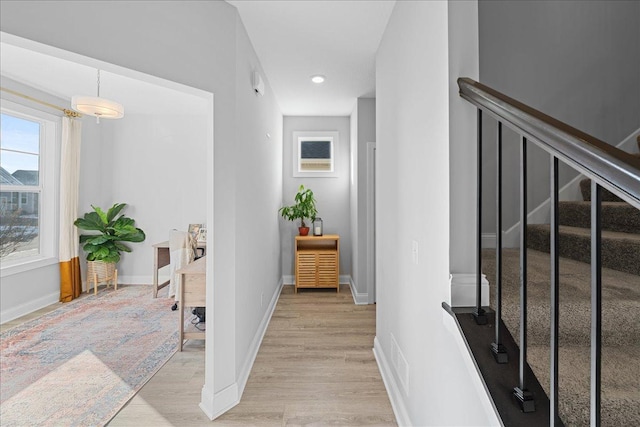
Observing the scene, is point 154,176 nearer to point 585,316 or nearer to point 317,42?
point 317,42

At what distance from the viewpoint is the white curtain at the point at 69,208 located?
4254 mm

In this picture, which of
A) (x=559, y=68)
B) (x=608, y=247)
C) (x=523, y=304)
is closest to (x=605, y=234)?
(x=608, y=247)

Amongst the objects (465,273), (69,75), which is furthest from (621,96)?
(69,75)

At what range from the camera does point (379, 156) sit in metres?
2.67

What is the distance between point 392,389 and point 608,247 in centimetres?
143

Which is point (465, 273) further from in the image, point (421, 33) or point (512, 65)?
Answer: point (512, 65)

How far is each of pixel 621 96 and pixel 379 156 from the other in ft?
5.48

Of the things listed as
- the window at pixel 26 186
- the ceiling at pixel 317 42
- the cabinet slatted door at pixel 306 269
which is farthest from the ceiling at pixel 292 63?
the cabinet slatted door at pixel 306 269

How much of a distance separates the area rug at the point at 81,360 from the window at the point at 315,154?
262 cm

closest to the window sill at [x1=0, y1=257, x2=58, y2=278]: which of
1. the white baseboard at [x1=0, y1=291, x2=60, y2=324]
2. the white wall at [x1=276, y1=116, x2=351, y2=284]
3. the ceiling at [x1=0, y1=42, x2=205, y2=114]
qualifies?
the white baseboard at [x1=0, y1=291, x2=60, y2=324]

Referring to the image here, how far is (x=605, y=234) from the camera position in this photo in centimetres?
152

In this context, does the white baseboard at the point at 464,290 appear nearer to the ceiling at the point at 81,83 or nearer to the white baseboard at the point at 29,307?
the ceiling at the point at 81,83

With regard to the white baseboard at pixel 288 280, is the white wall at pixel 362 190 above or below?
above

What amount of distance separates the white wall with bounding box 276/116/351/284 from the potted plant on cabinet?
2.25 meters
